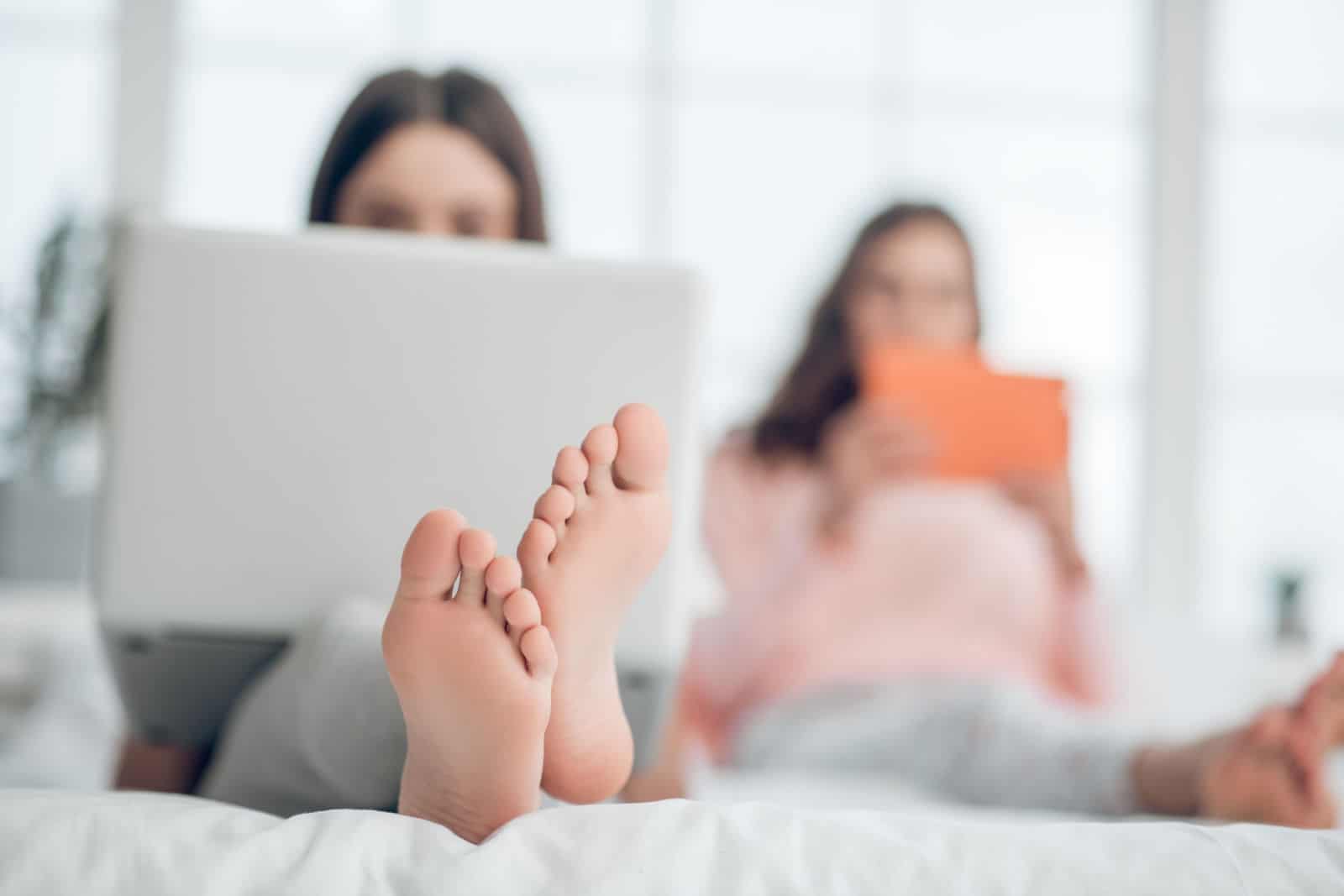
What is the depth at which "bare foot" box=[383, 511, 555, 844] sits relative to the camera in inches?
18.2

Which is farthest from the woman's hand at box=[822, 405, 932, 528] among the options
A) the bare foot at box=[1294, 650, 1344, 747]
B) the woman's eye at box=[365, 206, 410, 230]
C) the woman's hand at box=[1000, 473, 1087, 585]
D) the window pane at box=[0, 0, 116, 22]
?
the window pane at box=[0, 0, 116, 22]

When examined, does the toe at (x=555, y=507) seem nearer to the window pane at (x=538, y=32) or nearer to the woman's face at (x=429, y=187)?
the woman's face at (x=429, y=187)

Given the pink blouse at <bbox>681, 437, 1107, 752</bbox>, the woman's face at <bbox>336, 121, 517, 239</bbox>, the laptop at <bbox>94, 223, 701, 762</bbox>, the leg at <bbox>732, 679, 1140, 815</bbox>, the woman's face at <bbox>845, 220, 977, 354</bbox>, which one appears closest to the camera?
the laptop at <bbox>94, 223, 701, 762</bbox>

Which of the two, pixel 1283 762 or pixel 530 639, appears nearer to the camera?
pixel 530 639

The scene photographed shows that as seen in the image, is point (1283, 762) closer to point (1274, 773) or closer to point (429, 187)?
point (1274, 773)

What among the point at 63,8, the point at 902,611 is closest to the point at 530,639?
the point at 902,611

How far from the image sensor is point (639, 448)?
521 mm

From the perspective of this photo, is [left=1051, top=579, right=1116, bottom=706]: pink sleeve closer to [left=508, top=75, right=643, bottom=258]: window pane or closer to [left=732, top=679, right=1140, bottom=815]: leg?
[left=732, top=679, right=1140, bottom=815]: leg

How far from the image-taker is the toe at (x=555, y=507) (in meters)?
0.51

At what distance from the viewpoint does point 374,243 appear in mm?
635

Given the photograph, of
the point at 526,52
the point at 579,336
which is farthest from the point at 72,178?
the point at 579,336

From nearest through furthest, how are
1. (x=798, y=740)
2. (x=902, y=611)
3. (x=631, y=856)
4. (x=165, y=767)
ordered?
(x=631, y=856), (x=165, y=767), (x=798, y=740), (x=902, y=611)

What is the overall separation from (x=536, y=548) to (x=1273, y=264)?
2.65m

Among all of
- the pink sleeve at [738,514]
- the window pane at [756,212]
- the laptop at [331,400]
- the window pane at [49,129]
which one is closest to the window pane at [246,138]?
the window pane at [49,129]
